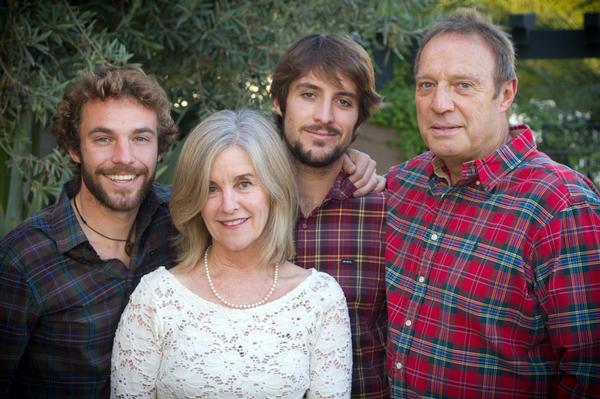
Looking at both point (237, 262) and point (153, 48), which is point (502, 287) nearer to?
point (237, 262)

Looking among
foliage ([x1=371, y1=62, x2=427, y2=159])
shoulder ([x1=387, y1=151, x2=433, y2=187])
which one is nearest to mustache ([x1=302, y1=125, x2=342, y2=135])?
shoulder ([x1=387, y1=151, x2=433, y2=187])

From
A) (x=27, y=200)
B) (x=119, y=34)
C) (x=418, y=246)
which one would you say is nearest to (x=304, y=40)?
(x=418, y=246)

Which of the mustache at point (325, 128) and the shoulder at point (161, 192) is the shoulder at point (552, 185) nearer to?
the mustache at point (325, 128)

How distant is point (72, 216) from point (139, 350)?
2.14ft

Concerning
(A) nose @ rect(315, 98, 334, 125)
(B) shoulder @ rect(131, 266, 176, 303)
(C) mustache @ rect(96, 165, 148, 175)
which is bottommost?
(B) shoulder @ rect(131, 266, 176, 303)

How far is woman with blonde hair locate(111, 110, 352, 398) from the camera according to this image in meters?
2.97

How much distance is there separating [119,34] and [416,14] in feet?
6.81

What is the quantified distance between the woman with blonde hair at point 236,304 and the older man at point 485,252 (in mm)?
318

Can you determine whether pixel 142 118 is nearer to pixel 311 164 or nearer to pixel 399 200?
pixel 311 164

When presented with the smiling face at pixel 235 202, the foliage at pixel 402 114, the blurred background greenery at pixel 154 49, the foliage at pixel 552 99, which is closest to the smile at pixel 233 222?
the smiling face at pixel 235 202

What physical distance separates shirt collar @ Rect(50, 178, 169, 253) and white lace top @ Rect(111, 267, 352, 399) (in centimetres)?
36

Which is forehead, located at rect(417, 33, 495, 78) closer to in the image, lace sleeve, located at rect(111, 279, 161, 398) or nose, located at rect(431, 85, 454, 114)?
nose, located at rect(431, 85, 454, 114)

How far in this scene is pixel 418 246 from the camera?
3.18 m

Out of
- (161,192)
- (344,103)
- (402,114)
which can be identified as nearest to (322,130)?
(344,103)
